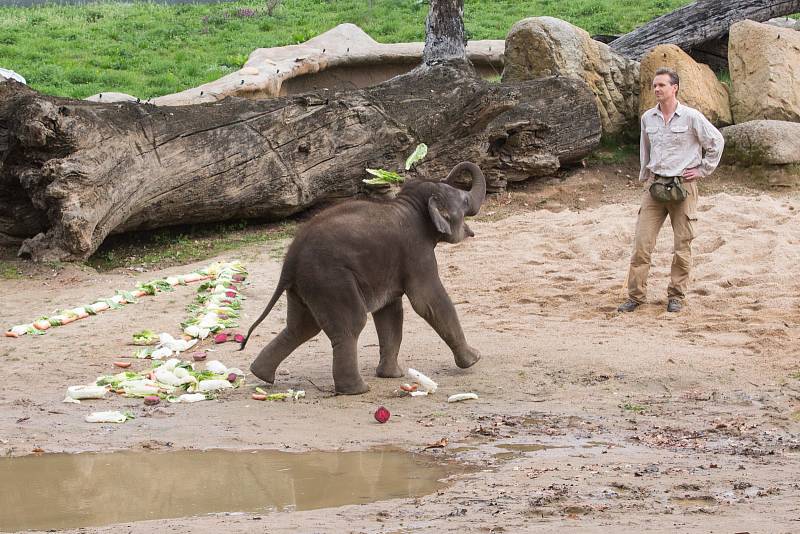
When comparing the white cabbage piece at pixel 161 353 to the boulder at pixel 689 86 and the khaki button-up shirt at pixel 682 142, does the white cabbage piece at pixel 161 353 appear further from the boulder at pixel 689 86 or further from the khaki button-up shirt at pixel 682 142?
the boulder at pixel 689 86

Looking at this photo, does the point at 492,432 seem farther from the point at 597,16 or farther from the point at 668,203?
the point at 597,16

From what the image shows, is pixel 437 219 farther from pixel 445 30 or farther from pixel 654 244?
pixel 445 30

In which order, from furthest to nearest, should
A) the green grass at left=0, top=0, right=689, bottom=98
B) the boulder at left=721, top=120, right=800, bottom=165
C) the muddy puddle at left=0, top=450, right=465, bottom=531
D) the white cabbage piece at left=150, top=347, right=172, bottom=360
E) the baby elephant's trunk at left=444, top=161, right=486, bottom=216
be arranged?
the green grass at left=0, top=0, right=689, bottom=98 → the boulder at left=721, top=120, right=800, bottom=165 → the white cabbage piece at left=150, top=347, right=172, bottom=360 → the baby elephant's trunk at left=444, top=161, right=486, bottom=216 → the muddy puddle at left=0, top=450, right=465, bottom=531

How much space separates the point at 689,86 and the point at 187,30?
1254 cm

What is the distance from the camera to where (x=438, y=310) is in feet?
27.3

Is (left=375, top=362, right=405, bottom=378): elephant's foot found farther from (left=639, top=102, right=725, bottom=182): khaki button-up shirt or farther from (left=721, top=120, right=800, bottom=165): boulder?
(left=721, top=120, right=800, bottom=165): boulder

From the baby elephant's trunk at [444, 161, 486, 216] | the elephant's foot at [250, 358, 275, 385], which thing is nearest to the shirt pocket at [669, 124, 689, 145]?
the baby elephant's trunk at [444, 161, 486, 216]

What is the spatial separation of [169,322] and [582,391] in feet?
13.4

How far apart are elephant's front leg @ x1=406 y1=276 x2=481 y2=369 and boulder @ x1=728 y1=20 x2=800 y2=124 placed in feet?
30.3

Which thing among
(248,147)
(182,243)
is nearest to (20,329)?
(182,243)

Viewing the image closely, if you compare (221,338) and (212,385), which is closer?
(212,385)

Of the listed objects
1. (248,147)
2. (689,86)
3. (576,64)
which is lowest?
(248,147)

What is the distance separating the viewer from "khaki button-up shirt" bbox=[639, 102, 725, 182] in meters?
9.91

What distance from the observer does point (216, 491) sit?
5.89 m
